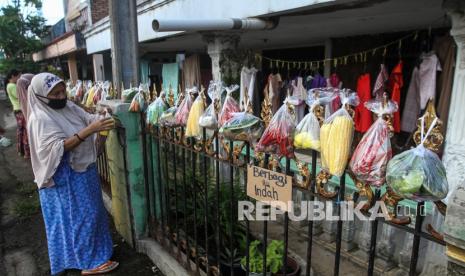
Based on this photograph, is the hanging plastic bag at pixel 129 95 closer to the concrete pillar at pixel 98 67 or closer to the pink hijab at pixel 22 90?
the pink hijab at pixel 22 90

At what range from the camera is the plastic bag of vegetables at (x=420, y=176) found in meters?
1.09

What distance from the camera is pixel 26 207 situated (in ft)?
14.3

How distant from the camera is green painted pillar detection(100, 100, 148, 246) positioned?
3039 millimetres

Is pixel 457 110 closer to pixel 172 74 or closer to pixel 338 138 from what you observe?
pixel 338 138

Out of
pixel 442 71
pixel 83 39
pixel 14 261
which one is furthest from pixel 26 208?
pixel 83 39

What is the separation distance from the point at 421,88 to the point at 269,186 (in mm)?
3990

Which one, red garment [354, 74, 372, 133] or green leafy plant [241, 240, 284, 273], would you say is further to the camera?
red garment [354, 74, 372, 133]

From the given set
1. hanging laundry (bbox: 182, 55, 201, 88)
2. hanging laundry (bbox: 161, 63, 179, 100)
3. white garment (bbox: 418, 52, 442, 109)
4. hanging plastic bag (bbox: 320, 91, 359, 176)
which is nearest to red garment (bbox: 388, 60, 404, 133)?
white garment (bbox: 418, 52, 442, 109)

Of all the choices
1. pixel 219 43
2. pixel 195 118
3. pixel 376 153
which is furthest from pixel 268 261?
pixel 219 43

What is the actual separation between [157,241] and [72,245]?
0.73m

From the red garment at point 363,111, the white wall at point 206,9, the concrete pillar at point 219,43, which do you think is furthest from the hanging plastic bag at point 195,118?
the red garment at point 363,111

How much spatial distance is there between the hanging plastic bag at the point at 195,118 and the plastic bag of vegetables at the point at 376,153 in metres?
1.15

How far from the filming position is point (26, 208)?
4.36 m

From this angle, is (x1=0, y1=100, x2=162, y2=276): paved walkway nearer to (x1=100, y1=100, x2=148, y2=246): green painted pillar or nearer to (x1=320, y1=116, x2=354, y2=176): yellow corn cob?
(x1=100, y1=100, x2=148, y2=246): green painted pillar
